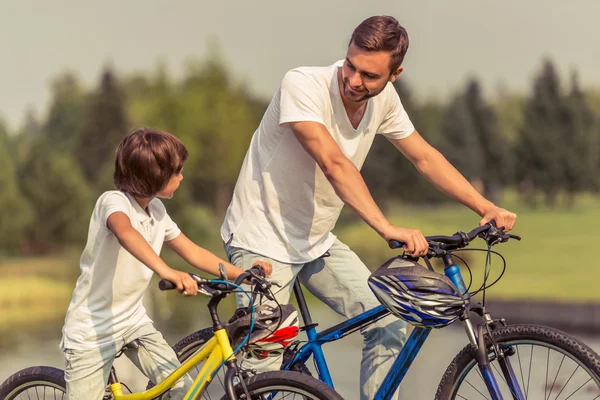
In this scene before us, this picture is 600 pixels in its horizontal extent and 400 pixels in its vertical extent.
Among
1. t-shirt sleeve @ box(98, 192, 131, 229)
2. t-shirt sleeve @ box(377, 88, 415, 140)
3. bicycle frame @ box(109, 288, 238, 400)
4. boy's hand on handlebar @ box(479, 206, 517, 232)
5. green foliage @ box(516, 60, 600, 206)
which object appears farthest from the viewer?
green foliage @ box(516, 60, 600, 206)

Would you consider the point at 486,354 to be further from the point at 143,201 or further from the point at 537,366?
the point at 143,201

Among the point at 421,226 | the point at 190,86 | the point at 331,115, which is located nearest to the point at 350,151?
the point at 331,115

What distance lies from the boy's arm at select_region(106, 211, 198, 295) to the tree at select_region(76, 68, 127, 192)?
32.4 ft

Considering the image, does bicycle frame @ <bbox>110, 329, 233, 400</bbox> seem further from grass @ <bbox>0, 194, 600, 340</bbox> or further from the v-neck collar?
grass @ <bbox>0, 194, 600, 340</bbox>

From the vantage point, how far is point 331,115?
265 centimetres

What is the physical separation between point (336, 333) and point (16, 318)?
11.0m

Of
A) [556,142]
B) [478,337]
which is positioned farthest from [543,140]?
[478,337]

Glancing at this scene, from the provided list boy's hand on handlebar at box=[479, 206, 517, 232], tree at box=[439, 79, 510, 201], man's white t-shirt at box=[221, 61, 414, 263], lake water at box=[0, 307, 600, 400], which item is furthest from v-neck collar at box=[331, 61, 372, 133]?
tree at box=[439, 79, 510, 201]

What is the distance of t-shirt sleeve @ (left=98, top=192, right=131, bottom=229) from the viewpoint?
2.41 metres

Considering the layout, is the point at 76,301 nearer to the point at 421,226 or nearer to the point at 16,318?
the point at 421,226

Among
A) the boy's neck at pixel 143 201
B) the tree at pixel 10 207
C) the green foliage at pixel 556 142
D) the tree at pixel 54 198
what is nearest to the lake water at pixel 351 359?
the tree at pixel 54 198

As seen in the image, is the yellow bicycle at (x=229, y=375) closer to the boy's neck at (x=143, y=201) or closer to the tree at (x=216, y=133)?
the boy's neck at (x=143, y=201)

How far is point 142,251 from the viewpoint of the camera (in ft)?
7.57

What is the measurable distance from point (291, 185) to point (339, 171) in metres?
0.27
